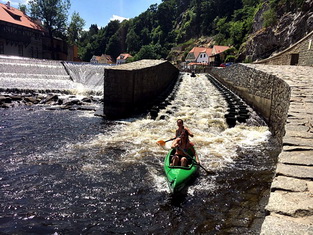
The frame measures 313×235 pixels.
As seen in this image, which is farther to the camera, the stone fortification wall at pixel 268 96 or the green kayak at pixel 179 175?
the stone fortification wall at pixel 268 96

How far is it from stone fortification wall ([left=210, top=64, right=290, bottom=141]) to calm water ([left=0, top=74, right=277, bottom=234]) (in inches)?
24.8

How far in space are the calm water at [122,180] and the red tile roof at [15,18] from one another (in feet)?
118

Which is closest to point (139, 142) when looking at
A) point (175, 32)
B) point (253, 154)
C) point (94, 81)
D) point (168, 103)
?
point (253, 154)

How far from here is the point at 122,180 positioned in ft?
21.4

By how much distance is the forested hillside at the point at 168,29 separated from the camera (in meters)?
82.6

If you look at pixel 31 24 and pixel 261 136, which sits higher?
pixel 31 24

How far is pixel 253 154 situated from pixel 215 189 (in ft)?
9.66

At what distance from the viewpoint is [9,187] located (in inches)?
232

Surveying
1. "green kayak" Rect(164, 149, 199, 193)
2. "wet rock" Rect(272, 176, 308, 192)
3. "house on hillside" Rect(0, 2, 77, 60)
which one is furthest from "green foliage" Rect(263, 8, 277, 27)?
"house on hillside" Rect(0, 2, 77, 60)

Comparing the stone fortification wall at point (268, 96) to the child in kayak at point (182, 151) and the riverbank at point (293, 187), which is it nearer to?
the child in kayak at point (182, 151)

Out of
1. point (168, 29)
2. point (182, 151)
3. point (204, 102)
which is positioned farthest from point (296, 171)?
point (168, 29)

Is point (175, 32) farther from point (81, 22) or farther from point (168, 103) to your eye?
point (168, 103)

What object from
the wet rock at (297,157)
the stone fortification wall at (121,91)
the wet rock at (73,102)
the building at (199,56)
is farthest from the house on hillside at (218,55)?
the wet rock at (297,157)

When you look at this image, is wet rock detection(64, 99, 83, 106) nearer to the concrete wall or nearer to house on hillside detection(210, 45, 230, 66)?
the concrete wall
